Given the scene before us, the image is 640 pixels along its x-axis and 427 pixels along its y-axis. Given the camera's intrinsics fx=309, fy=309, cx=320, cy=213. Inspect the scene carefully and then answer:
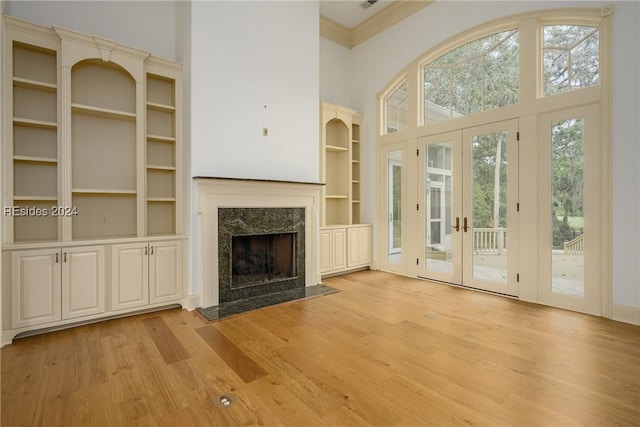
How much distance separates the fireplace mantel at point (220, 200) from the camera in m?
3.75

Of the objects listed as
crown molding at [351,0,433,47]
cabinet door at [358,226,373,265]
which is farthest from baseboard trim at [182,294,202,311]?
crown molding at [351,0,433,47]

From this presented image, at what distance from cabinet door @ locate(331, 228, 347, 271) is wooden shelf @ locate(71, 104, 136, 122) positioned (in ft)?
11.1

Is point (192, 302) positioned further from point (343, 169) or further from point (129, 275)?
point (343, 169)

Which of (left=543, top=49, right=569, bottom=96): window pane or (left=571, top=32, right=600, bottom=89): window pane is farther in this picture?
(left=543, top=49, right=569, bottom=96): window pane

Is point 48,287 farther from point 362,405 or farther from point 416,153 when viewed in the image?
point 416,153

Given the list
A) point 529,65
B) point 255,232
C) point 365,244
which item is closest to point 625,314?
point 529,65

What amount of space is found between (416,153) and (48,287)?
509 cm

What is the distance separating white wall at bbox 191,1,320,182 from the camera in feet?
12.5

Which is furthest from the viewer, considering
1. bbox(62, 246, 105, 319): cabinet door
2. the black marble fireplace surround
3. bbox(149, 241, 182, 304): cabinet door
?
the black marble fireplace surround

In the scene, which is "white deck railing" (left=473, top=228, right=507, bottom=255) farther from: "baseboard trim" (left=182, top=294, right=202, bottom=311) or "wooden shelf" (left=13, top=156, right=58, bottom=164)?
"wooden shelf" (left=13, top=156, right=58, bottom=164)

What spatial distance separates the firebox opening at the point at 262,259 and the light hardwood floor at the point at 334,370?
2.42 ft

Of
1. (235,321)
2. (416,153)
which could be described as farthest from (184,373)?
(416,153)

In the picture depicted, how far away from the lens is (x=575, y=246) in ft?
11.9

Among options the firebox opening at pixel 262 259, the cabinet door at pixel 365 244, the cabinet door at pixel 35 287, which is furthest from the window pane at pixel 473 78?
the cabinet door at pixel 35 287
